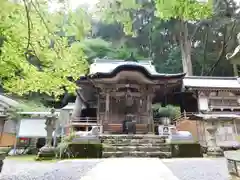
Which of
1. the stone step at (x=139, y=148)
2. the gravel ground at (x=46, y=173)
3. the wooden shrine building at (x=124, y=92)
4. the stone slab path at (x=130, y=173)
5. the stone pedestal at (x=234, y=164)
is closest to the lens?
the stone pedestal at (x=234, y=164)

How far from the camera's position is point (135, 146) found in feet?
25.2

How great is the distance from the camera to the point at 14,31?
3.82m

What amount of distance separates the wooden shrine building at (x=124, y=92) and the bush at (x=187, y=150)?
390cm

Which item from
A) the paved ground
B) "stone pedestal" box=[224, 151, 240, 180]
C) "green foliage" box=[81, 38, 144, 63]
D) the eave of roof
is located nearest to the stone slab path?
Result: the paved ground

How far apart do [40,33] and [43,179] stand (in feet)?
9.01

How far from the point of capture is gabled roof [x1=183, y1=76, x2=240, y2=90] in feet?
45.5

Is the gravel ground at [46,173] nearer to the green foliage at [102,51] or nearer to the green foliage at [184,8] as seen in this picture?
the green foliage at [184,8]

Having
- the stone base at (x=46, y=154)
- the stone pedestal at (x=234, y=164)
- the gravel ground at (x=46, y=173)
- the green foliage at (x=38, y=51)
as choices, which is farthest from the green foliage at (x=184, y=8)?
the stone base at (x=46, y=154)

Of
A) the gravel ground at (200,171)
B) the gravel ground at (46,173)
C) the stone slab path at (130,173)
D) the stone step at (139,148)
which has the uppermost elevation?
the stone step at (139,148)

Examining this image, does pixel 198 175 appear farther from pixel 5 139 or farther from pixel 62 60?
pixel 5 139

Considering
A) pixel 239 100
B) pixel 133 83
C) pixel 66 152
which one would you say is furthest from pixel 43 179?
pixel 239 100

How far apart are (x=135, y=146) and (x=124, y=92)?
15.6 feet

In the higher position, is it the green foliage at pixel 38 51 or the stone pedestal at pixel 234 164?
the green foliage at pixel 38 51

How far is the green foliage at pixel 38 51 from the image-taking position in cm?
339
